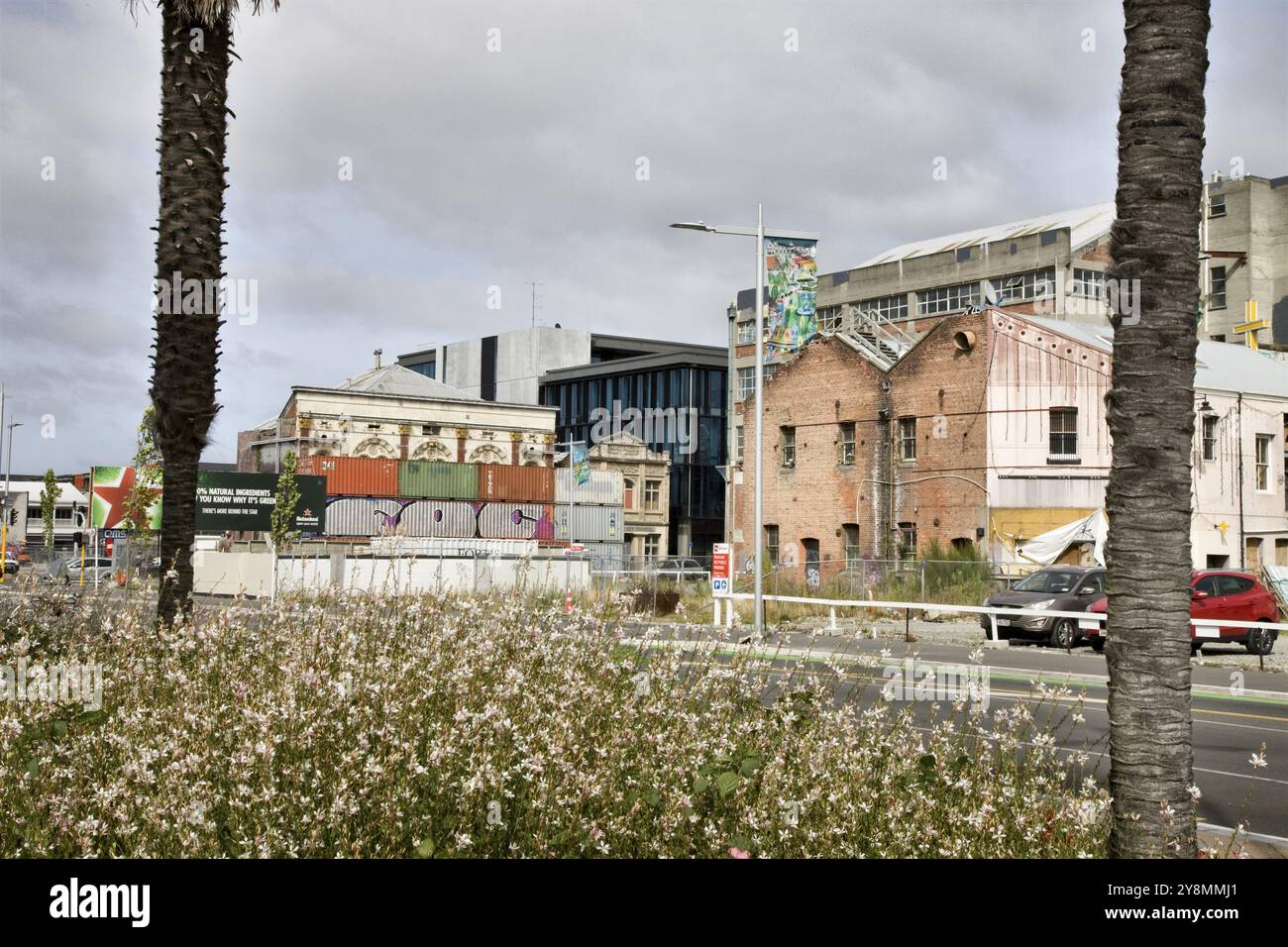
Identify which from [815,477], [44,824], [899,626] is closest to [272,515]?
[815,477]

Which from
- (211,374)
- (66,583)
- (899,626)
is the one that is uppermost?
(211,374)

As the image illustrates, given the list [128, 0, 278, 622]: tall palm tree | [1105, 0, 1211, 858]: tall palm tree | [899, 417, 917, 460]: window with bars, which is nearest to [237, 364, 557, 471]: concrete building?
[899, 417, 917, 460]: window with bars

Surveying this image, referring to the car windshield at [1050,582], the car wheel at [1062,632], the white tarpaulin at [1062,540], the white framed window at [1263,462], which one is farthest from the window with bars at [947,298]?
the car wheel at [1062,632]

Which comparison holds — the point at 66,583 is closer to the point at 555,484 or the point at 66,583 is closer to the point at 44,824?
the point at 44,824

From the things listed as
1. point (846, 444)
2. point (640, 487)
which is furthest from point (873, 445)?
point (640, 487)

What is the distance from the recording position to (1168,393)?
5.56 m

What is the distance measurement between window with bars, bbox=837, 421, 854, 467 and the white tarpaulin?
9836mm

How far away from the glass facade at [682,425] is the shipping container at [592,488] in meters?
7.69

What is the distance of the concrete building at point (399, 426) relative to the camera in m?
81.9

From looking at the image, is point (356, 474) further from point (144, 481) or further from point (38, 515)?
point (38, 515)

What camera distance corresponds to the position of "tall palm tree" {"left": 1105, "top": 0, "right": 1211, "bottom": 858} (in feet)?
17.8

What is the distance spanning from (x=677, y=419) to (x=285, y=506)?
4808cm

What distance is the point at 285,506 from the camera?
171 ft
